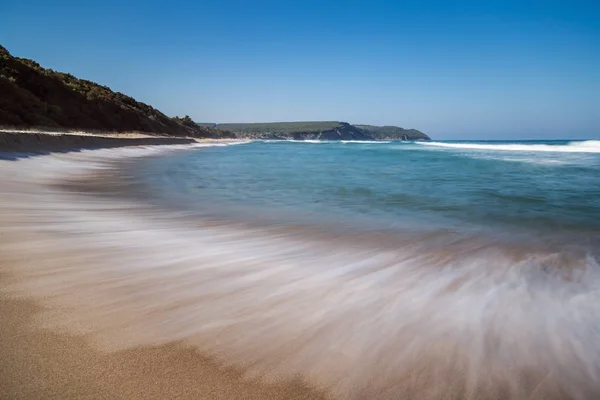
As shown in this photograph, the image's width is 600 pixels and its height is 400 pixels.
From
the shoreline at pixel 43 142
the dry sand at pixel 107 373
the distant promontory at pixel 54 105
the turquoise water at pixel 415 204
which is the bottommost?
the turquoise water at pixel 415 204

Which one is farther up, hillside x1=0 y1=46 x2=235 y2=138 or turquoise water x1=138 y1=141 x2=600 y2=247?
hillside x1=0 y1=46 x2=235 y2=138

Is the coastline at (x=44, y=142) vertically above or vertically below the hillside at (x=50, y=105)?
below

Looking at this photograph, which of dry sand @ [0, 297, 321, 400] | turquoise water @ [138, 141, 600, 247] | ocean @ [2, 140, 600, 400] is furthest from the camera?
turquoise water @ [138, 141, 600, 247]

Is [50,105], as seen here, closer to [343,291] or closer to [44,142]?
[44,142]

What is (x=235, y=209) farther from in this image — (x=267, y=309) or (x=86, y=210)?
(x=267, y=309)

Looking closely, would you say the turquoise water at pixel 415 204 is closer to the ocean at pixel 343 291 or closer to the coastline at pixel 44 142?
the ocean at pixel 343 291

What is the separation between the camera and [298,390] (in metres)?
1.61

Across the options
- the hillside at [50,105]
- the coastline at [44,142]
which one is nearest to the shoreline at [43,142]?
the coastline at [44,142]

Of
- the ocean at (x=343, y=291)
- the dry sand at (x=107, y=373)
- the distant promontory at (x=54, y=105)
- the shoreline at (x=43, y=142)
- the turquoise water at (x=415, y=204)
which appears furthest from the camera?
the distant promontory at (x=54, y=105)

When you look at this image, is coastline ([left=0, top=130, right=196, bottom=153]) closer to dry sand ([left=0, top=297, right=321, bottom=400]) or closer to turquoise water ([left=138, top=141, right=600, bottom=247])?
turquoise water ([left=138, top=141, right=600, bottom=247])

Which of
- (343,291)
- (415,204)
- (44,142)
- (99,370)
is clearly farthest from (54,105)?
(99,370)

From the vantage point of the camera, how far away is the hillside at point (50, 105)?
90.3ft

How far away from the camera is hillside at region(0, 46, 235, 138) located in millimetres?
27520

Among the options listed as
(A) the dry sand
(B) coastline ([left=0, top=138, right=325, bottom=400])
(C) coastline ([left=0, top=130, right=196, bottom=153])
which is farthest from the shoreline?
(A) the dry sand
